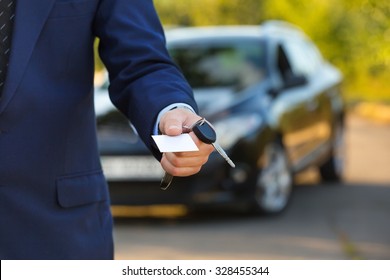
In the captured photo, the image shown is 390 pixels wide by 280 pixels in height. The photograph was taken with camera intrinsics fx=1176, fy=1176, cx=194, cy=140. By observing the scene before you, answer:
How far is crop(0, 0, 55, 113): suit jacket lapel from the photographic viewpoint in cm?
276

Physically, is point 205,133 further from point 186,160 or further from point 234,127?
point 234,127

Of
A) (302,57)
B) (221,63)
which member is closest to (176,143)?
(221,63)

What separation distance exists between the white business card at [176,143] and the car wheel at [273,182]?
6573 millimetres

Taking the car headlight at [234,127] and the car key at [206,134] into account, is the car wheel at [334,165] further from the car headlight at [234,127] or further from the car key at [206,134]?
the car key at [206,134]

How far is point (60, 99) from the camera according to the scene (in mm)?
2852

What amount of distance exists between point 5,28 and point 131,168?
233 inches

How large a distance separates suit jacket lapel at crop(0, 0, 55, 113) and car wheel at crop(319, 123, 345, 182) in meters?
8.90

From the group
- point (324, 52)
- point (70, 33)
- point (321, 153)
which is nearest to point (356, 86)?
point (324, 52)

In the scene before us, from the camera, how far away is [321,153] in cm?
1098

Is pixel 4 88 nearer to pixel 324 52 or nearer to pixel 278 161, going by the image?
pixel 278 161

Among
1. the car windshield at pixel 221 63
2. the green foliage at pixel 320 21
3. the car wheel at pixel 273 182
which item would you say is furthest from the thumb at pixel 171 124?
the green foliage at pixel 320 21

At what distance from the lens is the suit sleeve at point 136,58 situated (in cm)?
274

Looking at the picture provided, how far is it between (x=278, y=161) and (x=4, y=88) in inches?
267

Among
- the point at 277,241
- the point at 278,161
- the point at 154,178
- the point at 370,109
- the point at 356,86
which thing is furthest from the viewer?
the point at 356,86
